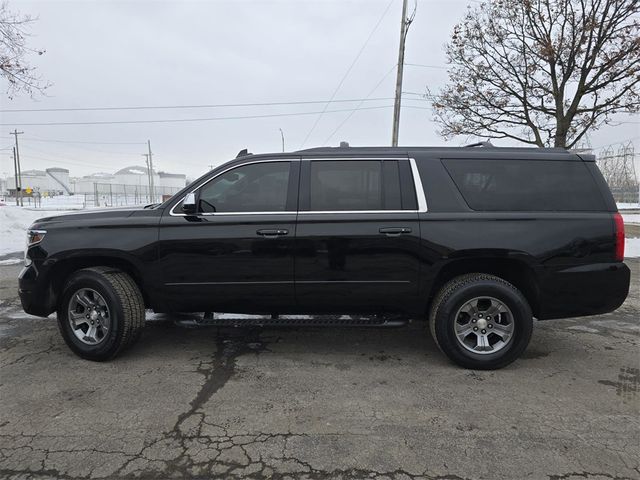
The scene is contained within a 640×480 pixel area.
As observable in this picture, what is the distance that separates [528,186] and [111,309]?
3858 mm

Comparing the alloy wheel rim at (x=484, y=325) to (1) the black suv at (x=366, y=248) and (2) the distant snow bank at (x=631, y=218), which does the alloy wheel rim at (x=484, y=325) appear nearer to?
(1) the black suv at (x=366, y=248)

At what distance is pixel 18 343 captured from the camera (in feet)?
14.6

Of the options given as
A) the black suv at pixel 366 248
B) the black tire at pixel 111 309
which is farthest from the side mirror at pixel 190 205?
the black tire at pixel 111 309

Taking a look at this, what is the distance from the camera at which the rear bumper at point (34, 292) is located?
396cm

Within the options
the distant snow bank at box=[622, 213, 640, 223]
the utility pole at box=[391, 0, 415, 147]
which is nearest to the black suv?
the utility pole at box=[391, 0, 415, 147]

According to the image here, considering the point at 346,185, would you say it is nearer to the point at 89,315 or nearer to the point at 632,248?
the point at 89,315

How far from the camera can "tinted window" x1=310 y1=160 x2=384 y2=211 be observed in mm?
3869

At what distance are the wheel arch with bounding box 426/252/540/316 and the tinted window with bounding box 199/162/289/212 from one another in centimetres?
157

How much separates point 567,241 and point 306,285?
7.52 feet

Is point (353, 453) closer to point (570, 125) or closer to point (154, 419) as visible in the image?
point (154, 419)

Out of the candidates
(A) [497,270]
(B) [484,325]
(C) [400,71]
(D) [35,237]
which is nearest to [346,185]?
(A) [497,270]

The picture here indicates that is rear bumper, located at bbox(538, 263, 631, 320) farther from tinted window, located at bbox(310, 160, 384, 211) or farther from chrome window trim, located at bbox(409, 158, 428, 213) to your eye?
tinted window, located at bbox(310, 160, 384, 211)

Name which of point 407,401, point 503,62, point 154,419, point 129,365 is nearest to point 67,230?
point 129,365

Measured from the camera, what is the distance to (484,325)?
380 cm
